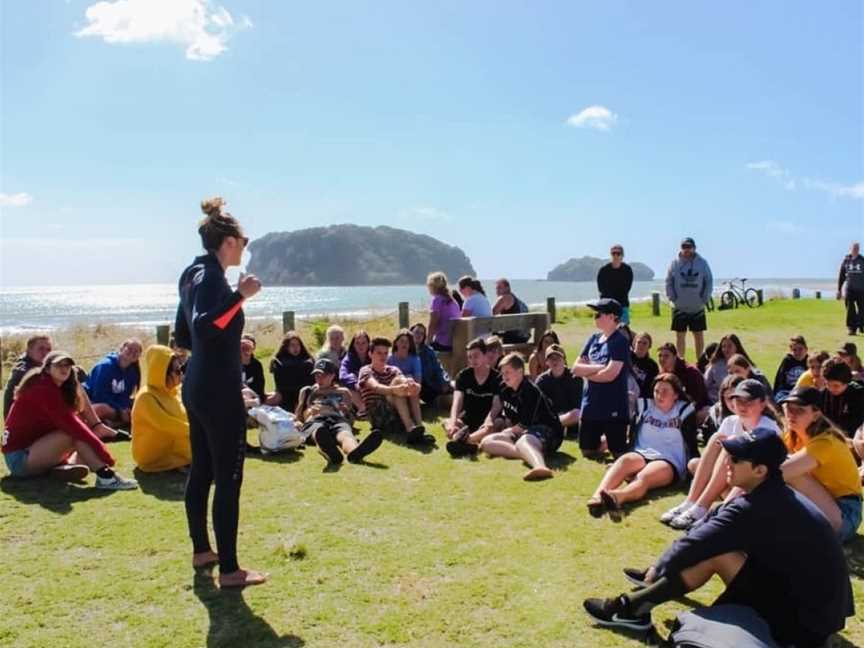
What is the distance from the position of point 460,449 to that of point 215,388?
3.55 m

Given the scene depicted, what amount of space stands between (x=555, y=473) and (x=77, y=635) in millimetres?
3938

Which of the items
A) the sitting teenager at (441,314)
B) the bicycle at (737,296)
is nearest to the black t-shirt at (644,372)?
the sitting teenager at (441,314)

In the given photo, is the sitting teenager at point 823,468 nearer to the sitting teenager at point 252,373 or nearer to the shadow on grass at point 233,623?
the shadow on grass at point 233,623

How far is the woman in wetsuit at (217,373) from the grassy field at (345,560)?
0.43 metres

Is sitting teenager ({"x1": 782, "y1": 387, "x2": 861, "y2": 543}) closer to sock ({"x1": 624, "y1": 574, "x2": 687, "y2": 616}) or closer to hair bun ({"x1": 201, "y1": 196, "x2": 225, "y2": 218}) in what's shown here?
sock ({"x1": 624, "y1": 574, "x2": 687, "y2": 616})

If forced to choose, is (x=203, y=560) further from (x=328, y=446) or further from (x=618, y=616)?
(x=328, y=446)

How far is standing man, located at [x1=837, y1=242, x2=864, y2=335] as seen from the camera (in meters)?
14.0

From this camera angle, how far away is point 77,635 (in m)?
3.34

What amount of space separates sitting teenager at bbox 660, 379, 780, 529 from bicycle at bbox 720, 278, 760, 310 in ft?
69.1

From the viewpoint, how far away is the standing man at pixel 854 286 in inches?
550

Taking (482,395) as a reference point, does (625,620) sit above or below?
below

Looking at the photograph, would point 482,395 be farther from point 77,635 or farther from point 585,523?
point 77,635

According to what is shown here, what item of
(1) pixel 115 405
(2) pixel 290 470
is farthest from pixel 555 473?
(1) pixel 115 405

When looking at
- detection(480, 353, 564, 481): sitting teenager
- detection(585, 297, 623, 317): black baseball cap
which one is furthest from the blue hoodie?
detection(585, 297, 623, 317): black baseball cap
